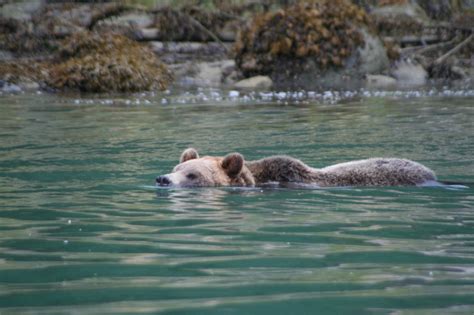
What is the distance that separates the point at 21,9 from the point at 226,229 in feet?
85.1

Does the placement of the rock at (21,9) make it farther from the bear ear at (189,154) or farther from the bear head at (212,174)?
the bear head at (212,174)

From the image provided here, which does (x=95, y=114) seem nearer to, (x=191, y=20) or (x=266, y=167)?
(x=266, y=167)

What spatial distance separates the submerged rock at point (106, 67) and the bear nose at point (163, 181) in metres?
15.1

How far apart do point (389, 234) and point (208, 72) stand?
878 inches

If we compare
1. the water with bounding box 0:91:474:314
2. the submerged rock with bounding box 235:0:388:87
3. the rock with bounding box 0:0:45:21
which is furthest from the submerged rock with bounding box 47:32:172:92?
the water with bounding box 0:91:474:314

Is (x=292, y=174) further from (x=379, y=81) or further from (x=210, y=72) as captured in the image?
(x=210, y=72)

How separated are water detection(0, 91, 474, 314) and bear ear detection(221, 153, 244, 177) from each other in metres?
0.25

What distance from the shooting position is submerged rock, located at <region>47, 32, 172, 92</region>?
23719 millimetres

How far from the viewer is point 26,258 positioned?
220 inches

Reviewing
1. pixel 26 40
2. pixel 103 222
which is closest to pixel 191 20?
pixel 26 40

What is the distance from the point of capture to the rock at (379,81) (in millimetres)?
26075

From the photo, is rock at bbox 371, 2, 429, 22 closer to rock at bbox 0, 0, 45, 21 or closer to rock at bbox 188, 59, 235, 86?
rock at bbox 188, 59, 235, 86

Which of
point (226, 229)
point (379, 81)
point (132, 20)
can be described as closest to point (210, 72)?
point (132, 20)

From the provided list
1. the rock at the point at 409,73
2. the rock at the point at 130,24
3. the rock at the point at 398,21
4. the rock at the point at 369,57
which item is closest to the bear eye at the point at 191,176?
the rock at the point at 369,57
